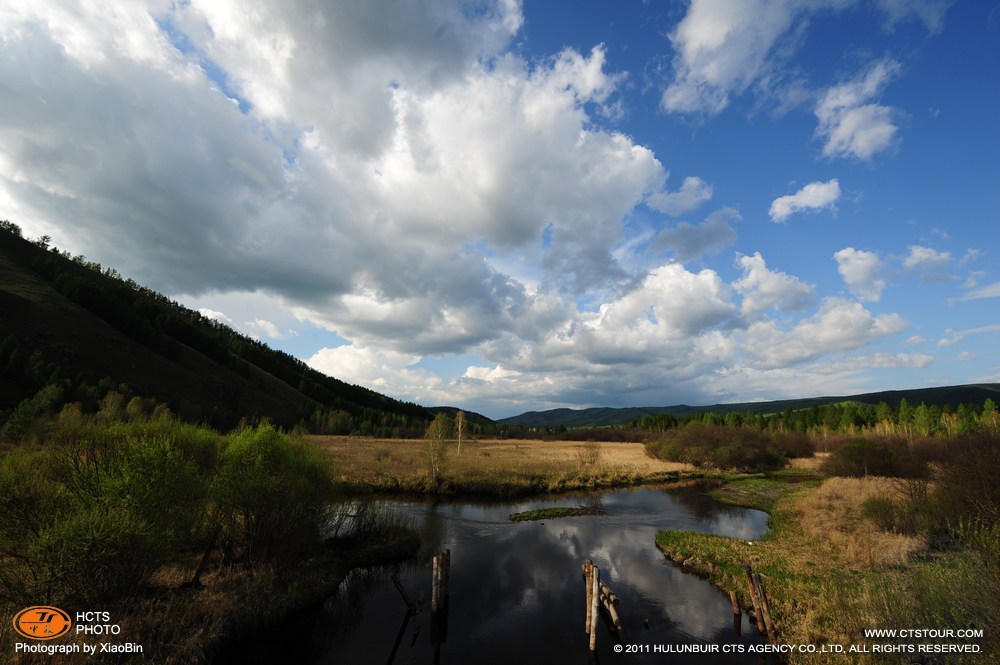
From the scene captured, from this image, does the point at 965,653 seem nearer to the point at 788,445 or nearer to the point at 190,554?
the point at 190,554

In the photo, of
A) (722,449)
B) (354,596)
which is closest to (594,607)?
(354,596)

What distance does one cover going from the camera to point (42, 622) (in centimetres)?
1373

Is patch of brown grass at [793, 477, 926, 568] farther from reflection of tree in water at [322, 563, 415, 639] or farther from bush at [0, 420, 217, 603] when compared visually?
bush at [0, 420, 217, 603]

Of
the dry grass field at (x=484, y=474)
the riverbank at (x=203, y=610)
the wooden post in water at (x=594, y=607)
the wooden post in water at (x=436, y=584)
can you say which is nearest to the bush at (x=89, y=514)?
the riverbank at (x=203, y=610)

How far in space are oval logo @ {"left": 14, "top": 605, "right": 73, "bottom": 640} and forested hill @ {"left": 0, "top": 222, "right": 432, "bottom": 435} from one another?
56.6m

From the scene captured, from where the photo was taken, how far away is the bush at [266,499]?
67.7 feet

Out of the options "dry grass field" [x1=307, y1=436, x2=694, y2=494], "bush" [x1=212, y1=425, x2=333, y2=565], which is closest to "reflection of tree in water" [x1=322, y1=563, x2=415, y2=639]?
"bush" [x1=212, y1=425, x2=333, y2=565]

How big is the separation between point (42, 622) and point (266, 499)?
8136mm

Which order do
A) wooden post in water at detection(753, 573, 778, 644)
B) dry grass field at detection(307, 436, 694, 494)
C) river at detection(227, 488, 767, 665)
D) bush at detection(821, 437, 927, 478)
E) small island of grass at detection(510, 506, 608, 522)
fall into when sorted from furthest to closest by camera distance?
1. bush at detection(821, 437, 927, 478)
2. dry grass field at detection(307, 436, 694, 494)
3. small island of grass at detection(510, 506, 608, 522)
4. wooden post in water at detection(753, 573, 778, 644)
5. river at detection(227, 488, 767, 665)

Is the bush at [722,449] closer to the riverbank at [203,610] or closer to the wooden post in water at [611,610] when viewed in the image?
the wooden post in water at [611,610]

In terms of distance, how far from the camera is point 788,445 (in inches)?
3939

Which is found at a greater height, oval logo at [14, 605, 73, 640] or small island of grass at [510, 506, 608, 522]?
oval logo at [14, 605, 73, 640]

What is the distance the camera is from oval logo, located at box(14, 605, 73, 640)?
1336 cm

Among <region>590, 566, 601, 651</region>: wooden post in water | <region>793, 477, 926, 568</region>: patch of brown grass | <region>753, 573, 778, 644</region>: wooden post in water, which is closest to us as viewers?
<region>590, 566, 601, 651</region>: wooden post in water
